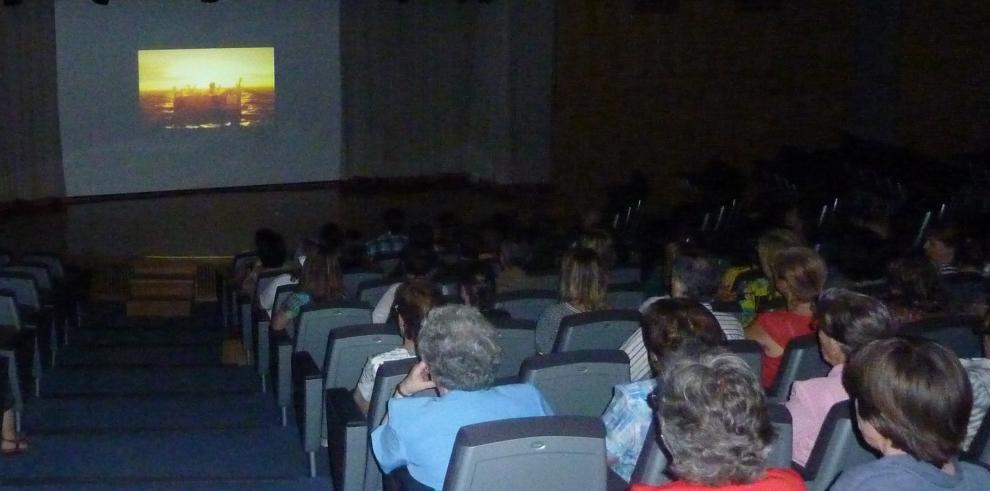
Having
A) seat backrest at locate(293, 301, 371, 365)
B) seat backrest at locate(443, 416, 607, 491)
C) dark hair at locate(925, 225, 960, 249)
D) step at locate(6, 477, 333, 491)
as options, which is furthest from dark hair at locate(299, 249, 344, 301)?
dark hair at locate(925, 225, 960, 249)

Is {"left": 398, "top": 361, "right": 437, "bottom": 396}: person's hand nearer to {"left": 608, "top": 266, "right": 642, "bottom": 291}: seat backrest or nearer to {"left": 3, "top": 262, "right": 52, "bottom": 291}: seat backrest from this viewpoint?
{"left": 608, "top": 266, "right": 642, "bottom": 291}: seat backrest

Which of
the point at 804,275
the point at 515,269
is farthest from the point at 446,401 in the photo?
the point at 515,269

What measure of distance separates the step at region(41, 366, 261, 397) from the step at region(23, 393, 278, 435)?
201mm

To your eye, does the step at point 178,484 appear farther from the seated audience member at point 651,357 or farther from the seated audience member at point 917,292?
the seated audience member at point 917,292

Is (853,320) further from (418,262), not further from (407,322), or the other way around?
(418,262)

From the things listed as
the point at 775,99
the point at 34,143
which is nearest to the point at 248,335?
the point at 34,143

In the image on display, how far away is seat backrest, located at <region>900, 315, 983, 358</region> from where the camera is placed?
4219mm

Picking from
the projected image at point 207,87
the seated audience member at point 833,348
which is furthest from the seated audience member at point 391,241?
the projected image at point 207,87

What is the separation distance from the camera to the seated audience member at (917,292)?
4.71 meters

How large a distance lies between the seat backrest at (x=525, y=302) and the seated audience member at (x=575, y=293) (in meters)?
0.48

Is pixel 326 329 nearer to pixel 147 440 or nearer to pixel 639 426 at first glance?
pixel 147 440

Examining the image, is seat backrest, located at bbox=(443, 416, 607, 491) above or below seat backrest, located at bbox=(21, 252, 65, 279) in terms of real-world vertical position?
above

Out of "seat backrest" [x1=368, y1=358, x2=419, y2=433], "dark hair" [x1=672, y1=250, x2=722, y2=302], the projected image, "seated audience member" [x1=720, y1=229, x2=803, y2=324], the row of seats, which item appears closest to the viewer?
"seat backrest" [x1=368, y1=358, x2=419, y2=433]

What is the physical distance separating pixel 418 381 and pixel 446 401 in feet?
0.81
